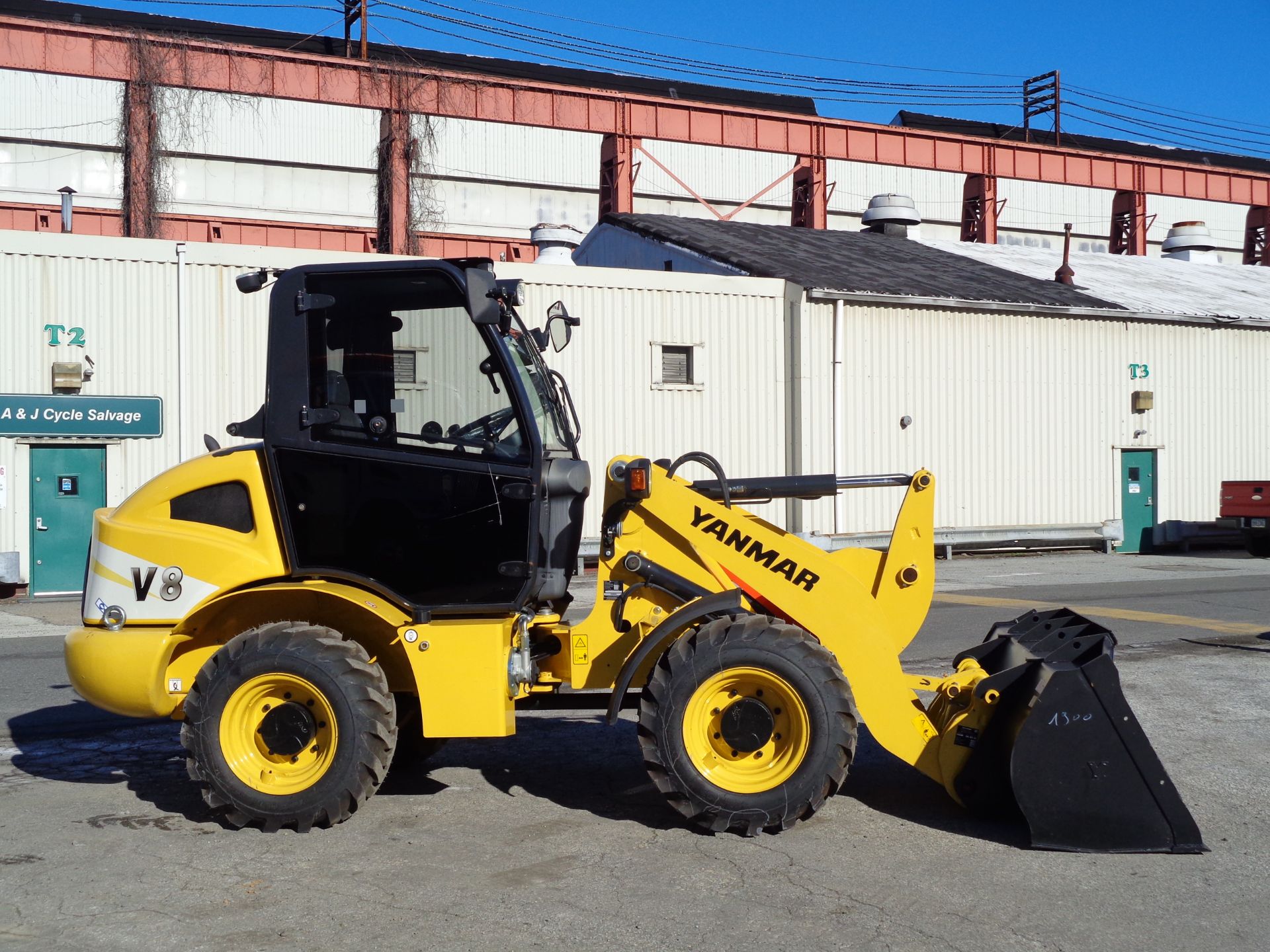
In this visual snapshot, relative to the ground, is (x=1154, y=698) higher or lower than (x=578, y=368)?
lower

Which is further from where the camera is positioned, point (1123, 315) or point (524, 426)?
point (1123, 315)

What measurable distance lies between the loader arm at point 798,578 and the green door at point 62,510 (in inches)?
537

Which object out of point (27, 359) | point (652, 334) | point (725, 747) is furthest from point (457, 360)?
point (652, 334)

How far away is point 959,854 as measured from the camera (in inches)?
212

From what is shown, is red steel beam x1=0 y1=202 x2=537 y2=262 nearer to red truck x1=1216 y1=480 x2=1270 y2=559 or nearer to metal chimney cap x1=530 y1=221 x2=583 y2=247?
metal chimney cap x1=530 y1=221 x2=583 y2=247

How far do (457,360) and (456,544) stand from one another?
0.88 metres

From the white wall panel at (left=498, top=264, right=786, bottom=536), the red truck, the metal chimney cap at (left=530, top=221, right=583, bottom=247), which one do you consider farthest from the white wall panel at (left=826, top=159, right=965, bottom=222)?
the white wall panel at (left=498, top=264, right=786, bottom=536)

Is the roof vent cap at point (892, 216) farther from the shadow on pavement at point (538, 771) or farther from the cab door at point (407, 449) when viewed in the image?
the cab door at point (407, 449)

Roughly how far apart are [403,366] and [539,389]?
70 cm

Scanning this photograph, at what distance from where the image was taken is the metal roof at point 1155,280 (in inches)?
1050

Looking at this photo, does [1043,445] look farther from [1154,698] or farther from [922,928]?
[922,928]

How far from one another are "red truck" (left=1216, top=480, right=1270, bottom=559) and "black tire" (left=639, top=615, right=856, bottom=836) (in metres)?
20.7

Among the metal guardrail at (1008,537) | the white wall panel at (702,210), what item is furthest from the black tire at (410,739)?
the white wall panel at (702,210)

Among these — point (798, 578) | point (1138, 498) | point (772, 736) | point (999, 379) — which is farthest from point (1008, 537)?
point (772, 736)
